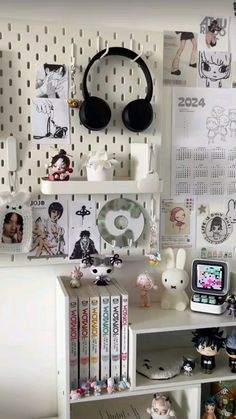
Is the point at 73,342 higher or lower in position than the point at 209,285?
Answer: lower

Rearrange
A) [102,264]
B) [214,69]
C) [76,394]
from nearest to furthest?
[76,394], [102,264], [214,69]

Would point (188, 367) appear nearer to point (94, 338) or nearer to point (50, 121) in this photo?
point (94, 338)

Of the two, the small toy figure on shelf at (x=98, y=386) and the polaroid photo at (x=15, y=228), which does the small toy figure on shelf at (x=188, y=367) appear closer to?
the small toy figure on shelf at (x=98, y=386)

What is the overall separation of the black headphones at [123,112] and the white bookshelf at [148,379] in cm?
45

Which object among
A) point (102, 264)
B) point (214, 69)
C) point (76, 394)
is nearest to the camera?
point (76, 394)

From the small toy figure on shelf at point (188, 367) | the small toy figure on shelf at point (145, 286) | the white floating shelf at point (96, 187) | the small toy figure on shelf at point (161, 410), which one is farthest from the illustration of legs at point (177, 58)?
the small toy figure on shelf at point (161, 410)

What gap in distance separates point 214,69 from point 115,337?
2.70 feet

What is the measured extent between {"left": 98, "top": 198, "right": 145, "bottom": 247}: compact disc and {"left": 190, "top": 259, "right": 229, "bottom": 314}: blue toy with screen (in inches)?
7.8

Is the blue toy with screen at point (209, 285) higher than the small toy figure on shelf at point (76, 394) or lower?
higher

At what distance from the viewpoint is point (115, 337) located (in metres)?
1.20

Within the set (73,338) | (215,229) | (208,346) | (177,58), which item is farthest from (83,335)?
(177,58)

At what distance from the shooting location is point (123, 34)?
1.26 metres

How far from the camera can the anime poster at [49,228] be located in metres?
1.27

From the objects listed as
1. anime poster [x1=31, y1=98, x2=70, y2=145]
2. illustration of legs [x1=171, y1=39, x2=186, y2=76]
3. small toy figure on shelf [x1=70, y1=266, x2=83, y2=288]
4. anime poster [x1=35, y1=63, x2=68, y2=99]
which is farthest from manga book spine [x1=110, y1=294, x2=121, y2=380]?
illustration of legs [x1=171, y1=39, x2=186, y2=76]
